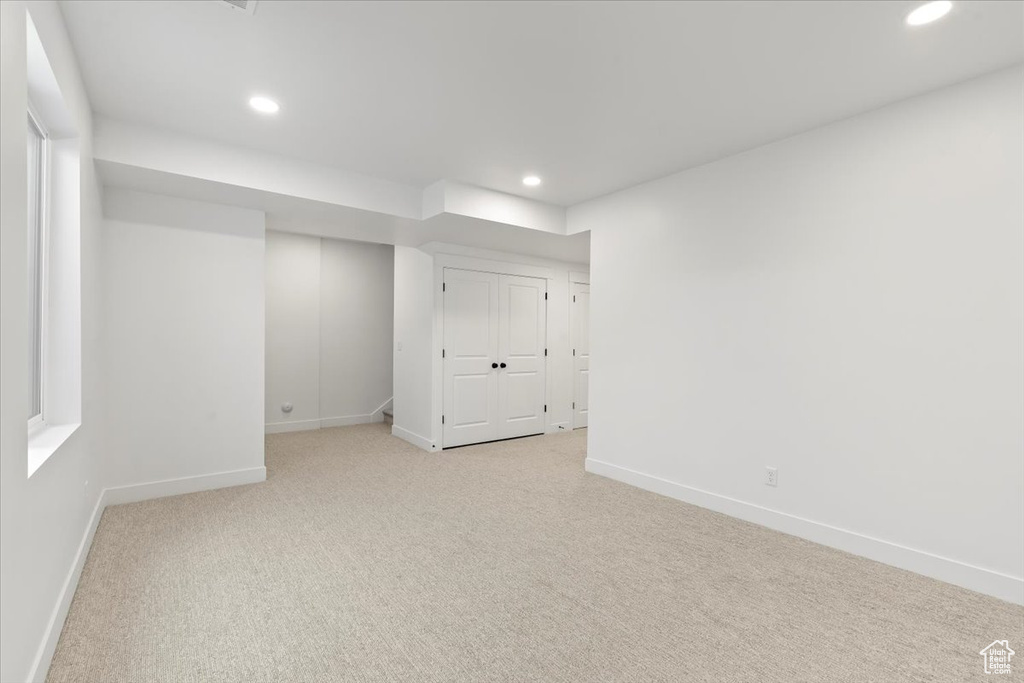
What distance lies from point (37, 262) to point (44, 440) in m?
0.87

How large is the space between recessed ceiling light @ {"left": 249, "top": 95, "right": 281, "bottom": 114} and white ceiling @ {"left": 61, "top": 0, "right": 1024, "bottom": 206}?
75mm

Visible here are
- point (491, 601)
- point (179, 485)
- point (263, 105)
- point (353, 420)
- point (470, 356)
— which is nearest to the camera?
point (491, 601)

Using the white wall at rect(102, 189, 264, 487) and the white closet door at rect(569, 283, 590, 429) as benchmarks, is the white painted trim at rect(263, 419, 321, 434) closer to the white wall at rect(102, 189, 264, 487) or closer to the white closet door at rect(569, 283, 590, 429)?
the white wall at rect(102, 189, 264, 487)

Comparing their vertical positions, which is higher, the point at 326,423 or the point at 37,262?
the point at 37,262

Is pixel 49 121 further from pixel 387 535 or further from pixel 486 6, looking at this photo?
pixel 387 535

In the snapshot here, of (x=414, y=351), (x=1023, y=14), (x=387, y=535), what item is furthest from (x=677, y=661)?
(x=414, y=351)

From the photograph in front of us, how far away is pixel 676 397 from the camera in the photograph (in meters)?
3.74

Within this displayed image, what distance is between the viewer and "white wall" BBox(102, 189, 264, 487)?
3.49 m

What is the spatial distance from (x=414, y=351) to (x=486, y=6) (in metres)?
4.04

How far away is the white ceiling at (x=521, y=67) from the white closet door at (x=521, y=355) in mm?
2510

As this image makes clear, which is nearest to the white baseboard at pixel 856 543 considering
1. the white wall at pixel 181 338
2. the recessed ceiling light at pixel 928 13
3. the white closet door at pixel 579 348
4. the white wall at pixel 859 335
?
the white wall at pixel 859 335

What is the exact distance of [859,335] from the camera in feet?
9.14

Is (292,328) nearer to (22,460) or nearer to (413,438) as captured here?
(413,438)

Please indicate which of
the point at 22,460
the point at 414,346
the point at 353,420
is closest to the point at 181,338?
the point at 414,346
